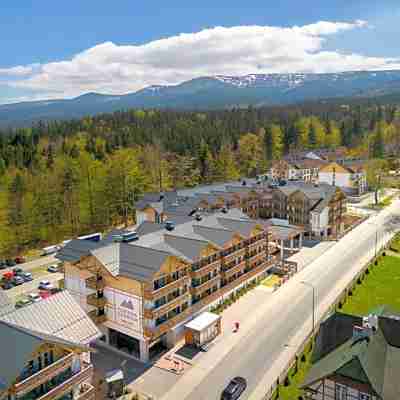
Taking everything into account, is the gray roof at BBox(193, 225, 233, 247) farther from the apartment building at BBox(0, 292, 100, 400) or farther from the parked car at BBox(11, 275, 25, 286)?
the parked car at BBox(11, 275, 25, 286)

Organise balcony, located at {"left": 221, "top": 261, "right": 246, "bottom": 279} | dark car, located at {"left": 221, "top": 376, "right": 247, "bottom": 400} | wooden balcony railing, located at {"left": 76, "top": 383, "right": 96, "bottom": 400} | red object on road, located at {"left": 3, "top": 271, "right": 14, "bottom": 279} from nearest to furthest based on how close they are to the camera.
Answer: wooden balcony railing, located at {"left": 76, "top": 383, "right": 96, "bottom": 400} < dark car, located at {"left": 221, "top": 376, "right": 247, "bottom": 400} < balcony, located at {"left": 221, "top": 261, "right": 246, "bottom": 279} < red object on road, located at {"left": 3, "top": 271, "right": 14, "bottom": 279}

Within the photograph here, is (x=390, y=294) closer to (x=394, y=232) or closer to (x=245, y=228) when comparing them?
(x=245, y=228)

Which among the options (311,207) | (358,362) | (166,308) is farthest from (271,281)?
(358,362)

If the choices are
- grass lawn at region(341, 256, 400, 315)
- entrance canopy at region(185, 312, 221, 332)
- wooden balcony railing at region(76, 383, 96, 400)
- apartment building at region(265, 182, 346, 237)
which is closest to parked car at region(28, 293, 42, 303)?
entrance canopy at region(185, 312, 221, 332)

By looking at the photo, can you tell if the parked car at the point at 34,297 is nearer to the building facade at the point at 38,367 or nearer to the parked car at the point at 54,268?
the parked car at the point at 54,268

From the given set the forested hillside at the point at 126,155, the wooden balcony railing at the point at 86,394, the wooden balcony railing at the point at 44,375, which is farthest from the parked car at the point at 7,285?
the wooden balcony railing at the point at 44,375

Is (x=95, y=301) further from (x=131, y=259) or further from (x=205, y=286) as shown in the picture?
(x=205, y=286)

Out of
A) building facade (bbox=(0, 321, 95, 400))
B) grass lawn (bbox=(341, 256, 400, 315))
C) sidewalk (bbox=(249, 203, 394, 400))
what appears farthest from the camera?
grass lawn (bbox=(341, 256, 400, 315))

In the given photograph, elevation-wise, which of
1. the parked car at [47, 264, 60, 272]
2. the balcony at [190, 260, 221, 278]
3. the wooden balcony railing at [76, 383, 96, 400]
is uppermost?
the balcony at [190, 260, 221, 278]
